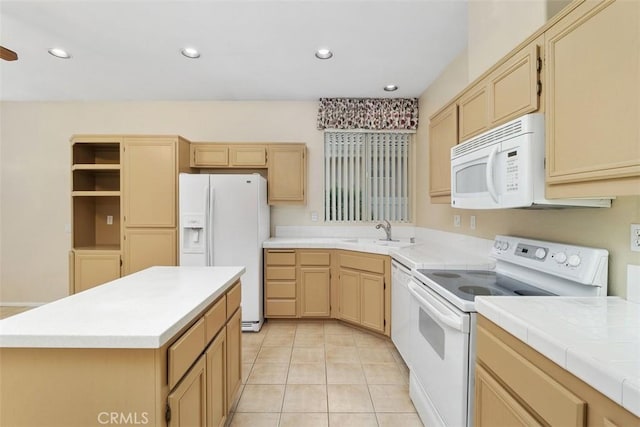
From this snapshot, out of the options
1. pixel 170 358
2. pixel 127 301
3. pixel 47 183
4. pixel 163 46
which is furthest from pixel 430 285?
pixel 47 183

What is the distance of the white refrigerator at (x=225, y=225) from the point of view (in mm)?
3031

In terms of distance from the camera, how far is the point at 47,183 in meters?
3.75

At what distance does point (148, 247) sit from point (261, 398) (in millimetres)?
2104

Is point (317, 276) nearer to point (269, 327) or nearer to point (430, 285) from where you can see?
point (269, 327)

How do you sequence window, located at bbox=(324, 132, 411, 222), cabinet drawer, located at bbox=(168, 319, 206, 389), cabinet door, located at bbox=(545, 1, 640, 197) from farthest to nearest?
window, located at bbox=(324, 132, 411, 222) → cabinet drawer, located at bbox=(168, 319, 206, 389) → cabinet door, located at bbox=(545, 1, 640, 197)

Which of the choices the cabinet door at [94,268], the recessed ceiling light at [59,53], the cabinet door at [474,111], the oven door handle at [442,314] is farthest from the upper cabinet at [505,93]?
the cabinet door at [94,268]

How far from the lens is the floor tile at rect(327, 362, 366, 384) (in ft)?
7.20

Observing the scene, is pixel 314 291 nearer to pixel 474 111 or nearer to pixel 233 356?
pixel 233 356

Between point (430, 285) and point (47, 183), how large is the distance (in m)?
4.85

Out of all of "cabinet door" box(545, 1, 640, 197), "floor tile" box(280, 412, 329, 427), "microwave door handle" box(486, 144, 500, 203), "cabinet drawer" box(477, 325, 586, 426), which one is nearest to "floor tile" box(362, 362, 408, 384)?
"floor tile" box(280, 412, 329, 427)

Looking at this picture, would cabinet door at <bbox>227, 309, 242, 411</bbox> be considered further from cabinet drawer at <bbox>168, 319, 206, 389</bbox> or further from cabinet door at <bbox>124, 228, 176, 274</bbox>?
cabinet door at <bbox>124, 228, 176, 274</bbox>

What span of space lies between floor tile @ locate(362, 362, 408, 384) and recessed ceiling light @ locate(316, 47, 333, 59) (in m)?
2.79

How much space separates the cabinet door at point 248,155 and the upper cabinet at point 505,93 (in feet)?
7.46

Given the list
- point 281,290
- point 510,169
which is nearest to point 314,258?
point 281,290
